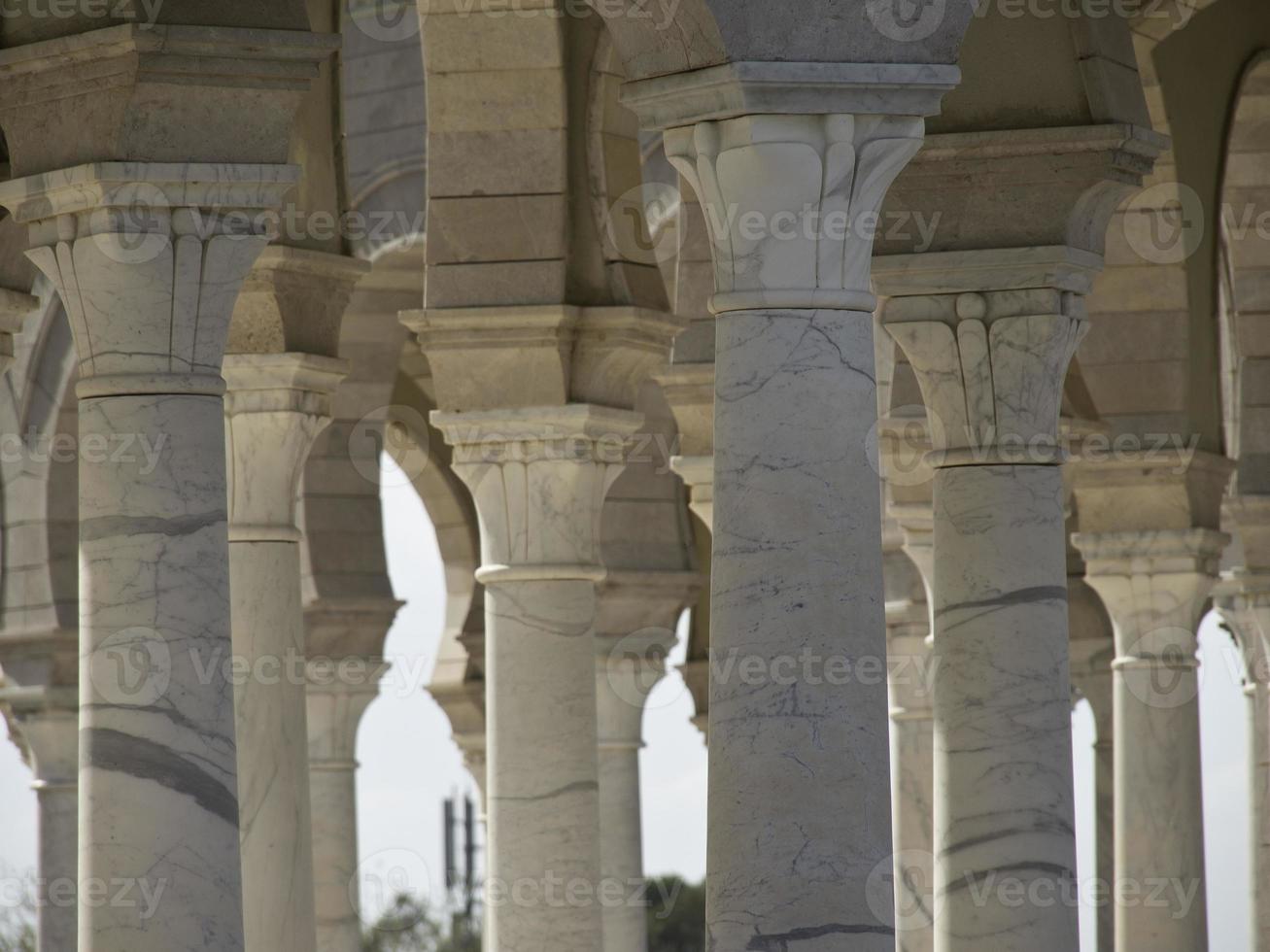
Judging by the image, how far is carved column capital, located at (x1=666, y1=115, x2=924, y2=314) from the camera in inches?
336

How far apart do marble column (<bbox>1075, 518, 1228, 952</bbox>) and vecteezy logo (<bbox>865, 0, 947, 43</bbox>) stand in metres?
7.87

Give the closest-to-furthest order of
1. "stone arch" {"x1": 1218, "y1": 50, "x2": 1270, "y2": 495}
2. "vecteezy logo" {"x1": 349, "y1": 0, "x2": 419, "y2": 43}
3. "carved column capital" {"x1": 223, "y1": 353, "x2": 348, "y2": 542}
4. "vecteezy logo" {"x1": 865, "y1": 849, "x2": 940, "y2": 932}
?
"carved column capital" {"x1": 223, "y1": 353, "x2": 348, "y2": 542}, "stone arch" {"x1": 1218, "y1": 50, "x2": 1270, "y2": 495}, "vecteezy logo" {"x1": 865, "y1": 849, "x2": 940, "y2": 932}, "vecteezy logo" {"x1": 349, "y1": 0, "x2": 419, "y2": 43}

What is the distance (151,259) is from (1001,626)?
3990 mm

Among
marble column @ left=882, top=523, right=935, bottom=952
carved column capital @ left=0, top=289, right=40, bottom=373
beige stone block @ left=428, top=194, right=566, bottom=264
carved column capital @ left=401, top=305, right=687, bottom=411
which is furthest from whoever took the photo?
Result: marble column @ left=882, top=523, right=935, bottom=952

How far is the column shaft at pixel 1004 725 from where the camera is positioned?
11094 mm

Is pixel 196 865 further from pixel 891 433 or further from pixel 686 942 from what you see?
pixel 686 942

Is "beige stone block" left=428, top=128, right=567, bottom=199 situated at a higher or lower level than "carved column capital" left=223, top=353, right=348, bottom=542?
higher

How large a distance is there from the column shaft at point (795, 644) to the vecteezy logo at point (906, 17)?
3.11 feet

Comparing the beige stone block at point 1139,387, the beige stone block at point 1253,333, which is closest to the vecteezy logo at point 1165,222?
the beige stone block at point 1139,387

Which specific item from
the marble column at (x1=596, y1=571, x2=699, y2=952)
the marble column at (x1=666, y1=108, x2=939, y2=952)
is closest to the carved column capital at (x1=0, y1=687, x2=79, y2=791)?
the marble column at (x1=596, y1=571, x2=699, y2=952)

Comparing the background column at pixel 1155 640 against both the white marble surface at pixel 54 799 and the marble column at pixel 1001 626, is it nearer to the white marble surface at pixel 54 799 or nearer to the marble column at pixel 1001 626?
the marble column at pixel 1001 626

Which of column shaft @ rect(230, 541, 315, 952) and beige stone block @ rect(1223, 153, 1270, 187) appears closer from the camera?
column shaft @ rect(230, 541, 315, 952)

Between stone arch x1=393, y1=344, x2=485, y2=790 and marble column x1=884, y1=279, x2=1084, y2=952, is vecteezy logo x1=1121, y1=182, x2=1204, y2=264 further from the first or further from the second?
stone arch x1=393, y1=344, x2=485, y2=790

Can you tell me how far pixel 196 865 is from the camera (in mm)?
9203
